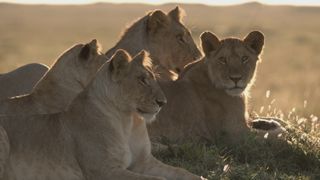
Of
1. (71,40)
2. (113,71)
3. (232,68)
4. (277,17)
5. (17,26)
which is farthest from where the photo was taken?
(277,17)

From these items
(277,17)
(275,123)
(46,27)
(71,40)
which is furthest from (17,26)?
(275,123)

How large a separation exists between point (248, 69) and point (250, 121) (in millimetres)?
677

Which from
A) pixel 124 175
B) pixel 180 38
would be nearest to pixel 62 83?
pixel 124 175

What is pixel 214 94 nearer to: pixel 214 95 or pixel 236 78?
pixel 214 95

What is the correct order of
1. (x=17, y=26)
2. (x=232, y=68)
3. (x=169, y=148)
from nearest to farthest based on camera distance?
(x=169, y=148)
(x=232, y=68)
(x=17, y=26)

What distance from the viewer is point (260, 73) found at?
27109 mm

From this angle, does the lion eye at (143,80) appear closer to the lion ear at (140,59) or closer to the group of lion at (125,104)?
the group of lion at (125,104)

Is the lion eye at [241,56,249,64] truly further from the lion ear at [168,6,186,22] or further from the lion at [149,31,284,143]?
the lion ear at [168,6,186,22]

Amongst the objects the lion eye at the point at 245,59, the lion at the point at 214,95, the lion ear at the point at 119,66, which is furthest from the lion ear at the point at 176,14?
the lion ear at the point at 119,66

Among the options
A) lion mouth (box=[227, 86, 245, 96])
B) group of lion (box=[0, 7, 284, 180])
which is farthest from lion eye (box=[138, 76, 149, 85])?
lion mouth (box=[227, 86, 245, 96])

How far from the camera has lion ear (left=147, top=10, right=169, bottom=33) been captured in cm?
1070

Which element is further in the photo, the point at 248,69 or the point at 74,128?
the point at 248,69

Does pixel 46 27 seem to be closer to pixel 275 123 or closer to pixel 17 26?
pixel 17 26

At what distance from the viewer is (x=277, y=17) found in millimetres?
76312
